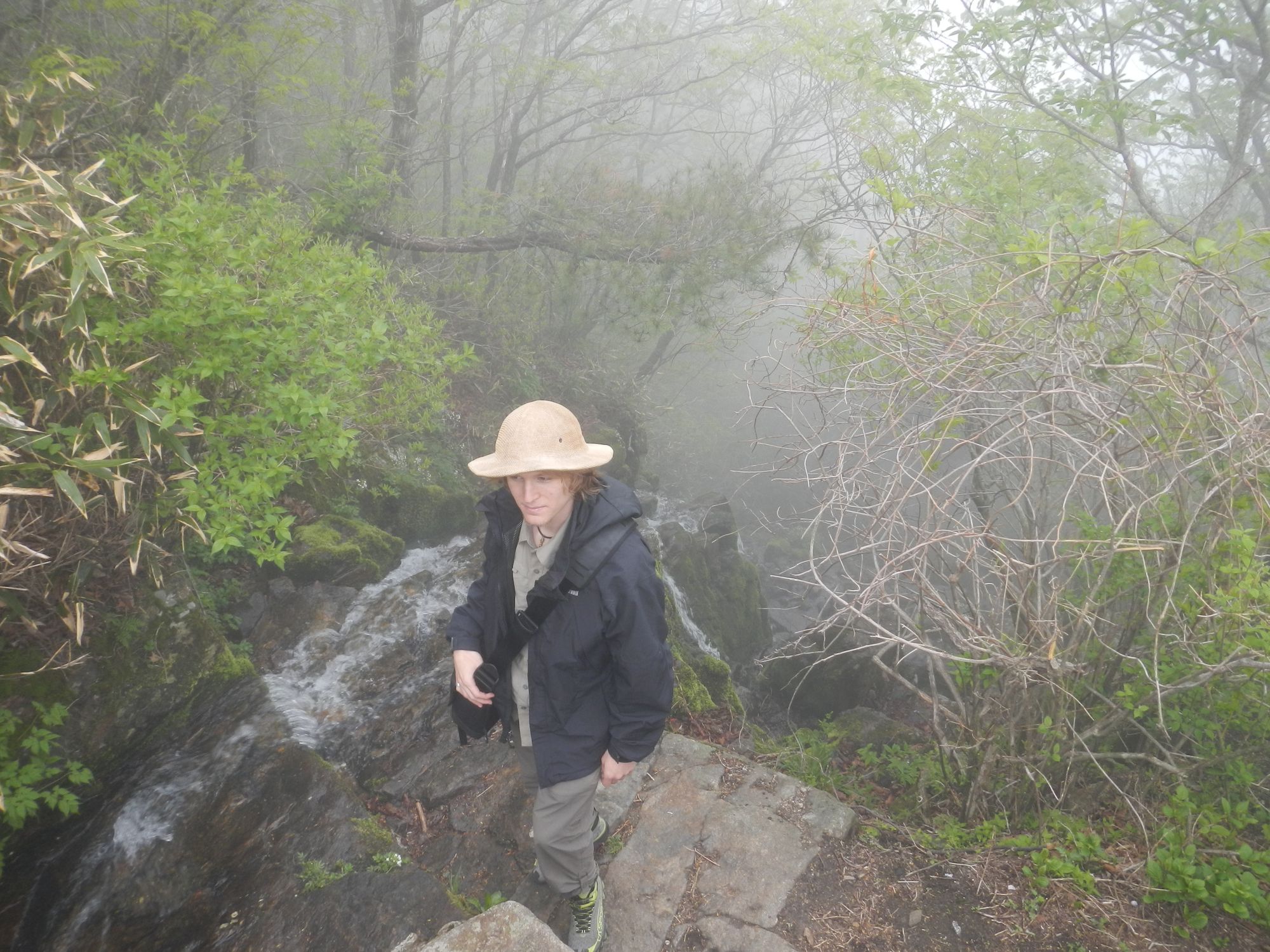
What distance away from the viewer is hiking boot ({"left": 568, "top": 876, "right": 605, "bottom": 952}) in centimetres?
269

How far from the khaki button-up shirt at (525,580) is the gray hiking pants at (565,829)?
20 centimetres

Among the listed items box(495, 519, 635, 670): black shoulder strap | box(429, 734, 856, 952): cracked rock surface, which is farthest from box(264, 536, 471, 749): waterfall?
box(495, 519, 635, 670): black shoulder strap

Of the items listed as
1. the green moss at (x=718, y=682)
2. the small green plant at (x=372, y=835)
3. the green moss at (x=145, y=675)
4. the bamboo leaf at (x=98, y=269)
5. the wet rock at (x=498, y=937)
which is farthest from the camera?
the green moss at (x=718, y=682)

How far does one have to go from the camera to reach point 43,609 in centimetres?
308

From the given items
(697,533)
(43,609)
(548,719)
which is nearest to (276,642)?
(43,609)

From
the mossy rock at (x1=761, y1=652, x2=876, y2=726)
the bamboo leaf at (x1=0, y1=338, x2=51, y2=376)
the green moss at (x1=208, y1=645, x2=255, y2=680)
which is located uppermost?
the bamboo leaf at (x1=0, y1=338, x2=51, y2=376)

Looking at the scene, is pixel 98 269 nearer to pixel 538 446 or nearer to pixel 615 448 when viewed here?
pixel 538 446

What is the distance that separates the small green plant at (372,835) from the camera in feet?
10.8

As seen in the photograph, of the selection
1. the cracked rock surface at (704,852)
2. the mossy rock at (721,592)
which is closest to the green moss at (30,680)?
the cracked rock surface at (704,852)

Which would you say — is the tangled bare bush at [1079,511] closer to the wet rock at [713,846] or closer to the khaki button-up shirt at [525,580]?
the wet rock at [713,846]

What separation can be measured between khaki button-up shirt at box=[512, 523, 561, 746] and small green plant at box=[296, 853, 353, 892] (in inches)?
52.4

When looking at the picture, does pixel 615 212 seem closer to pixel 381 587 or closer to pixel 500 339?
pixel 500 339

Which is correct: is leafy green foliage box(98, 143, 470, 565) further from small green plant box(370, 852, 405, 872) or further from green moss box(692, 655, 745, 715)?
green moss box(692, 655, 745, 715)

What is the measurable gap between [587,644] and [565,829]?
824mm
